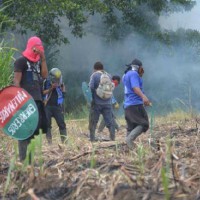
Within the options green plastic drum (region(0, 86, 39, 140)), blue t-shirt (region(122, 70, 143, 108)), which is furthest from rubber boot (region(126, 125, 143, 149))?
green plastic drum (region(0, 86, 39, 140))

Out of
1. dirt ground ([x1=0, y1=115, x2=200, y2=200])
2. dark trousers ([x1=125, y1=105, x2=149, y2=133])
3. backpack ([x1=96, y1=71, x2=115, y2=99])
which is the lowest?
dirt ground ([x1=0, y1=115, x2=200, y2=200])

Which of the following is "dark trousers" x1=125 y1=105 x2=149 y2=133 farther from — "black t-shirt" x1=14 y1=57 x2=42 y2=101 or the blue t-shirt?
"black t-shirt" x1=14 y1=57 x2=42 y2=101

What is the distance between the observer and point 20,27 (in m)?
14.8

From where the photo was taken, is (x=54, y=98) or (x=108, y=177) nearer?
(x=108, y=177)

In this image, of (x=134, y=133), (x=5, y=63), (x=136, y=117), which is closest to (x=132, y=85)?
(x=136, y=117)

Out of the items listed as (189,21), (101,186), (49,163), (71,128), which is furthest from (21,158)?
(189,21)

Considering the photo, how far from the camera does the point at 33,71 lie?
5.46 metres

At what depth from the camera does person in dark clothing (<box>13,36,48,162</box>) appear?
536 cm

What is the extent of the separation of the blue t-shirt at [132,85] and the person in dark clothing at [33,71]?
1850 millimetres

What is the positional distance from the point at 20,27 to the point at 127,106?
8.04 metres

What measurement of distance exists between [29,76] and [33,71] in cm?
6

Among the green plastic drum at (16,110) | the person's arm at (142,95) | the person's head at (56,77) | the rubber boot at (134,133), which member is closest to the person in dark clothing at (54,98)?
the person's head at (56,77)

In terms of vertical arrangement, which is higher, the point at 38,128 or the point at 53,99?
the point at 53,99

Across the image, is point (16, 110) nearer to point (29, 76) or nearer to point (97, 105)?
point (29, 76)
